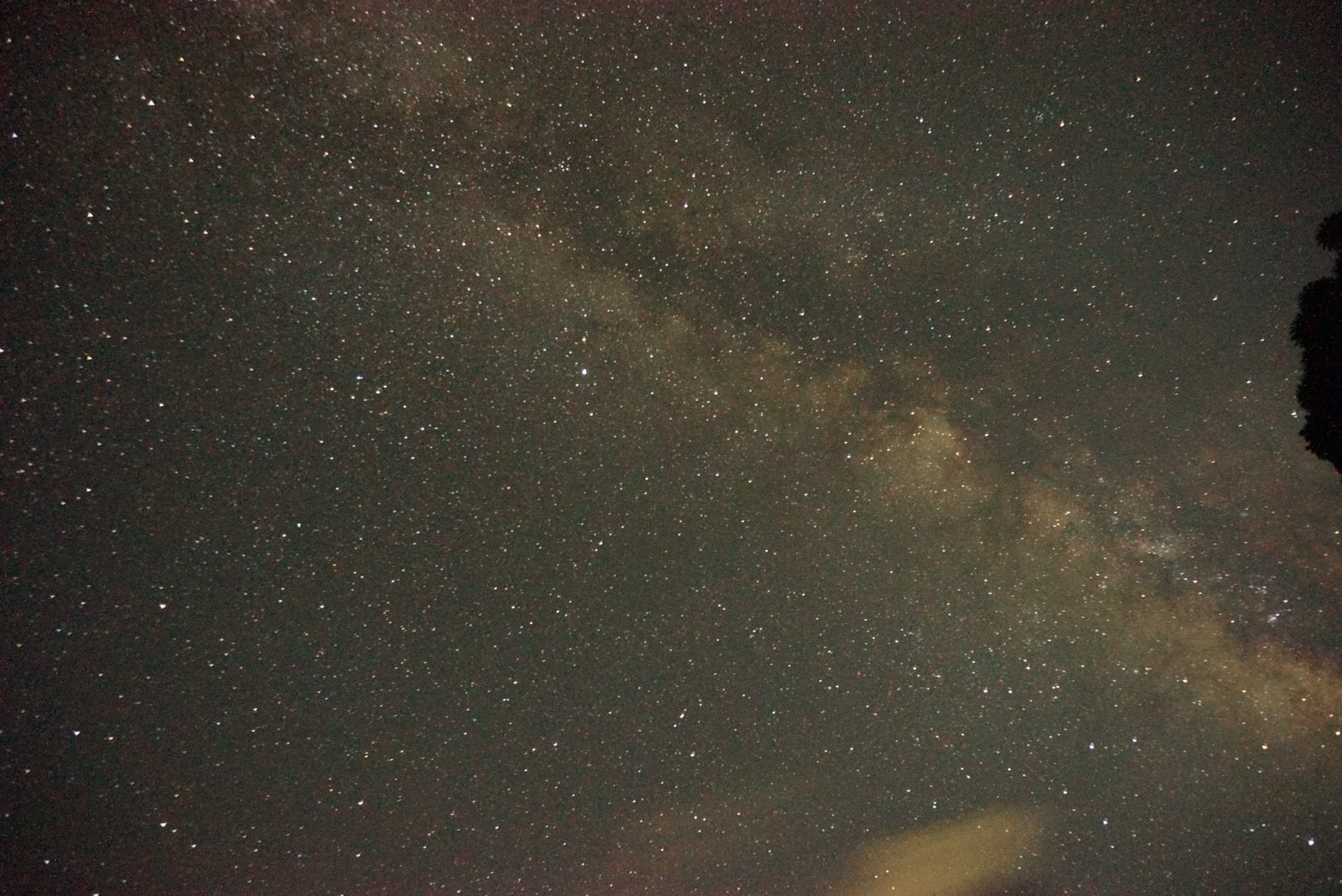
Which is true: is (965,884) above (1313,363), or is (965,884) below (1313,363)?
below

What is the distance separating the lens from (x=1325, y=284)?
7.67 ft

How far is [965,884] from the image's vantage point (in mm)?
5754

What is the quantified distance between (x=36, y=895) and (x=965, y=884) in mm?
8075

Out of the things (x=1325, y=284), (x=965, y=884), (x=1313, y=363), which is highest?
(x=1325, y=284)

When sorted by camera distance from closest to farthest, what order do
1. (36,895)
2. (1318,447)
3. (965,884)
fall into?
(1318,447)
(36,895)
(965,884)

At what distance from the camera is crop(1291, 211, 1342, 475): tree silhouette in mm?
2223

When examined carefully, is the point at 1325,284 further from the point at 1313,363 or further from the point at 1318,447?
the point at 1318,447

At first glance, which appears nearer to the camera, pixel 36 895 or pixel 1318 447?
pixel 1318 447

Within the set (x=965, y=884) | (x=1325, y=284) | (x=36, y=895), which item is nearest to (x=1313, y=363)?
(x=1325, y=284)

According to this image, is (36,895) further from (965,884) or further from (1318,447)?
(965,884)

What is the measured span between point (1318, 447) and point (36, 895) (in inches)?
304

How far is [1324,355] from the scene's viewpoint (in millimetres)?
2273

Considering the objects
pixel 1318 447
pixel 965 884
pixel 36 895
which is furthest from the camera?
pixel 965 884

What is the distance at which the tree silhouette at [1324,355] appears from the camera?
2.22 meters
